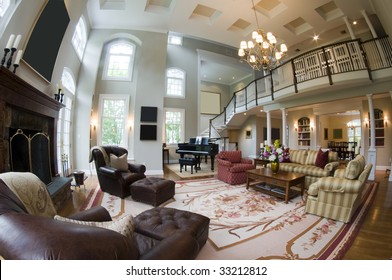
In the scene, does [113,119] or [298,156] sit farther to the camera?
[113,119]

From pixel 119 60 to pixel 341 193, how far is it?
7.86 meters

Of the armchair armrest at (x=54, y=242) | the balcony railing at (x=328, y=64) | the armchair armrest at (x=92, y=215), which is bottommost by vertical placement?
the armchair armrest at (x=92, y=215)

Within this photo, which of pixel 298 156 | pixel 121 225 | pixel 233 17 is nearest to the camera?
pixel 121 225

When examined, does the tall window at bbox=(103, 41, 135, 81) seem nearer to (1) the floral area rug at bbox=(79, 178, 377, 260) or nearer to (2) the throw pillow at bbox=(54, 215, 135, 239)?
(1) the floral area rug at bbox=(79, 178, 377, 260)

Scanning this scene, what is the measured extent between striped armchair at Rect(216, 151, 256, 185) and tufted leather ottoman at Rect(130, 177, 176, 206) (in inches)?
69.8

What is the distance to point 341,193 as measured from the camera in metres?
2.48

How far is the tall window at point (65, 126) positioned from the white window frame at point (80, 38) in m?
0.84

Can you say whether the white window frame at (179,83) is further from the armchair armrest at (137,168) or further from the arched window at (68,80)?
the armchair armrest at (137,168)

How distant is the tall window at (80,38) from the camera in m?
5.17

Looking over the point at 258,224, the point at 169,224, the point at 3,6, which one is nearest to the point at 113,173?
the point at 169,224

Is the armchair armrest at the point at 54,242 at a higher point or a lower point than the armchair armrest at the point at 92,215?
higher

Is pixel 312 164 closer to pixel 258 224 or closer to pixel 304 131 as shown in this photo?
pixel 258 224

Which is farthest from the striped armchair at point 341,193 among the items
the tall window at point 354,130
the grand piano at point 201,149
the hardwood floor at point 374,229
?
the tall window at point 354,130
